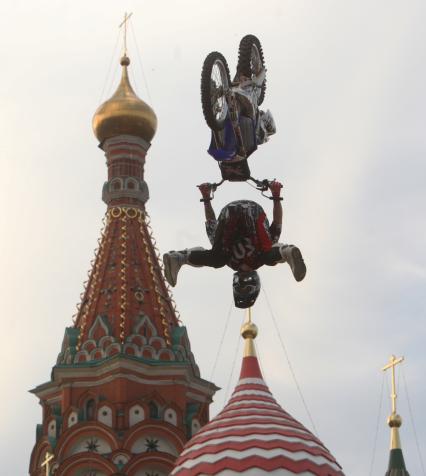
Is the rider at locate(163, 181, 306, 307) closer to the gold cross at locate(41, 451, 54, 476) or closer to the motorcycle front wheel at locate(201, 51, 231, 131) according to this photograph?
the motorcycle front wheel at locate(201, 51, 231, 131)

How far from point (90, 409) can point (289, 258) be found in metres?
21.7

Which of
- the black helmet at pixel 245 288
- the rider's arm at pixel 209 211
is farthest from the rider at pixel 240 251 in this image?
the rider's arm at pixel 209 211

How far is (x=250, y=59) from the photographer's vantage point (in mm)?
12008

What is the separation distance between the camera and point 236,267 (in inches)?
452

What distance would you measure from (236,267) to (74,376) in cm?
2146

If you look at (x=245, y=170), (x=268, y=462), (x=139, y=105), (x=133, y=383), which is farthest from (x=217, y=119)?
(x=139, y=105)

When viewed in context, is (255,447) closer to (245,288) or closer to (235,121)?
(245,288)

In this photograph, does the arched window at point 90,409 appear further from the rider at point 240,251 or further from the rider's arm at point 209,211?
the rider at point 240,251

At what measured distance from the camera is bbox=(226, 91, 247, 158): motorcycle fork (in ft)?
37.7

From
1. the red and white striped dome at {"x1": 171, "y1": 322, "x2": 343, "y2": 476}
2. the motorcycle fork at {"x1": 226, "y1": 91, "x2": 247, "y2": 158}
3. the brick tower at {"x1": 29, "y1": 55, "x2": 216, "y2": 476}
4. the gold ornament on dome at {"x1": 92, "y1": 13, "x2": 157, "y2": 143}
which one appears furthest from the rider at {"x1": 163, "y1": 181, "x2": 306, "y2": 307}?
the gold ornament on dome at {"x1": 92, "y1": 13, "x2": 157, "y2": 143}

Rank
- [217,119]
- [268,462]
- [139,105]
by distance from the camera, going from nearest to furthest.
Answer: [217,119], [268,462], [139,105]

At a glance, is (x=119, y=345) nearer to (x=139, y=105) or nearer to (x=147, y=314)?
(x=147, y=314)

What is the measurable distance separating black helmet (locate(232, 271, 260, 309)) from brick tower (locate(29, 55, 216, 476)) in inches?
751

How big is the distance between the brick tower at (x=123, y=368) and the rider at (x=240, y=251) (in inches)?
750
